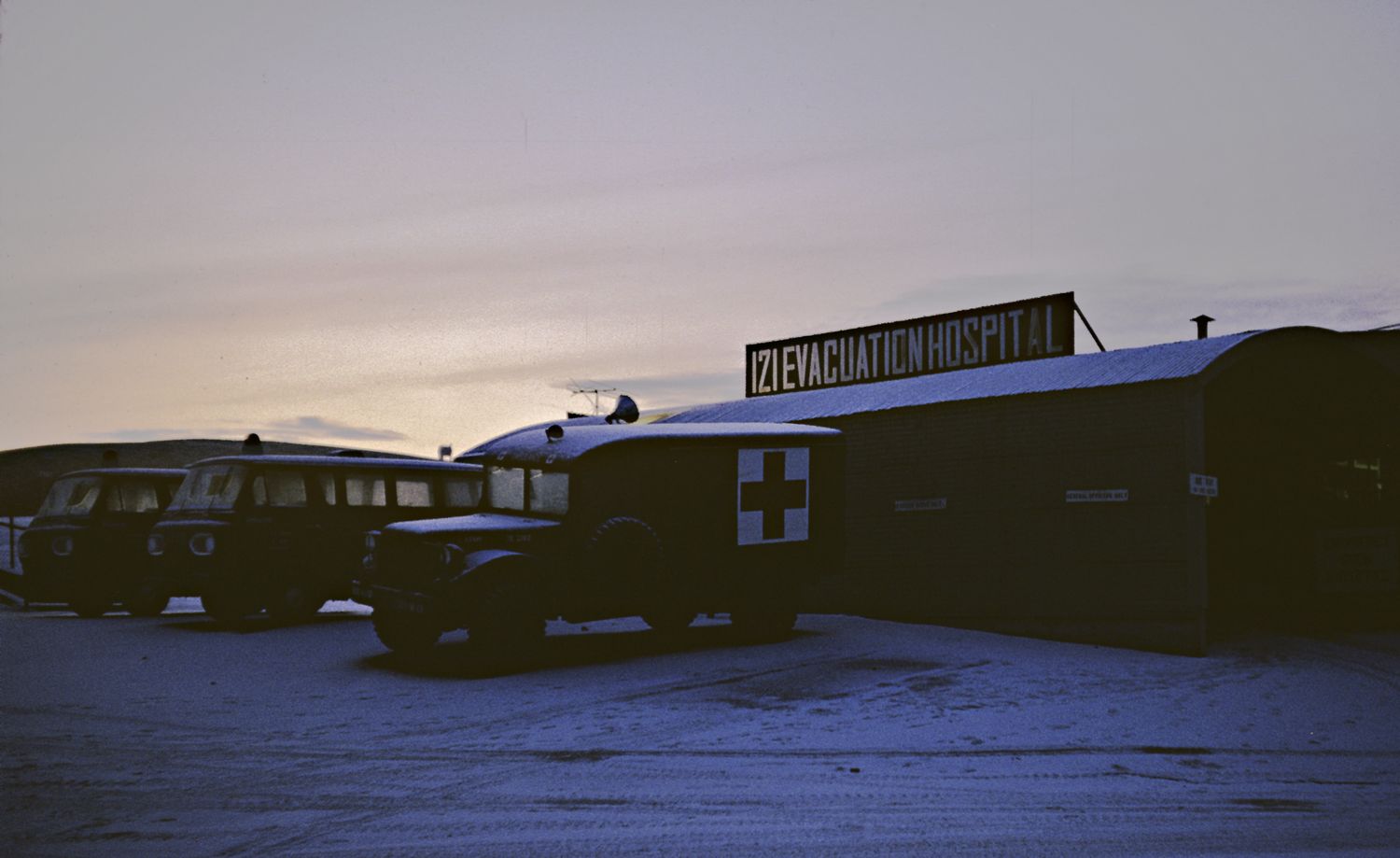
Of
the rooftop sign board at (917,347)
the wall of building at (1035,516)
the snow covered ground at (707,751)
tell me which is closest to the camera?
the snow covered ground at (707,751)

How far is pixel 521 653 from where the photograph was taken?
1320 cm

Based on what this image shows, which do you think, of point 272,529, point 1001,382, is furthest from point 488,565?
point 1001,382

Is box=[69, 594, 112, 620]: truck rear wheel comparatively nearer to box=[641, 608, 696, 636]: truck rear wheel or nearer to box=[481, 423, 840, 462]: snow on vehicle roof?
box=[481, 423, 840, 462]: snow on vehicle roof

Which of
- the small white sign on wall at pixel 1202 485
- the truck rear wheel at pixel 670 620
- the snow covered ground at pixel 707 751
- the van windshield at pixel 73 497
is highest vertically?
the small white sign on wall at pixel 1202 485

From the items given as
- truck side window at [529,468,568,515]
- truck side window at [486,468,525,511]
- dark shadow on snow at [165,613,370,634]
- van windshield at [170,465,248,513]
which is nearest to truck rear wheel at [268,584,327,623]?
dark shadow on snow at [165,613,370,634]

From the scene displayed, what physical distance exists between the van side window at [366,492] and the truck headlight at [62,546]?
5077 millimetres

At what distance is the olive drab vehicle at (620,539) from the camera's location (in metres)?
13.1

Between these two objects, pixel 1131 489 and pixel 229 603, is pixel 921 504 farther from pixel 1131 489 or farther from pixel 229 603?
pixel 229 603

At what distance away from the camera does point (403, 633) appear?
14.0 meters

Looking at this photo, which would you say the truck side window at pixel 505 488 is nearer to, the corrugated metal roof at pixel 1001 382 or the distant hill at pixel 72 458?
the corrugated metal roof at pixel 1001 382

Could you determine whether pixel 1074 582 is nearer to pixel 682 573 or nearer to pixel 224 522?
pixel 682 573

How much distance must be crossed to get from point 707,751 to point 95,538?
14.2 metres

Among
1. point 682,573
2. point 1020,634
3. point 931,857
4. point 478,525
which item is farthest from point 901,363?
point 931,857

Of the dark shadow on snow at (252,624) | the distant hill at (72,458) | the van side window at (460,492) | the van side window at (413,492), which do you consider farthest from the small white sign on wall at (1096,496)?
the distant hill at (72,458)
